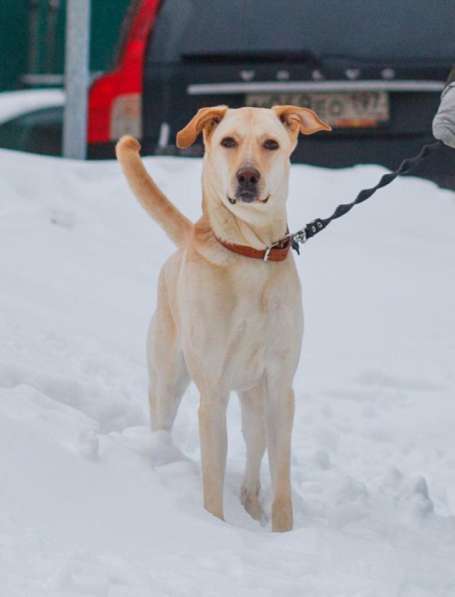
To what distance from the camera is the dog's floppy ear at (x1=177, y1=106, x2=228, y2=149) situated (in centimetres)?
397

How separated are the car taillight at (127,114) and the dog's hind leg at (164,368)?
3828 mm

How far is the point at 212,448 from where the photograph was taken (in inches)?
162

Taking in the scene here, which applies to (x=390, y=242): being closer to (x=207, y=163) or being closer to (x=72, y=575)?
(x=207, y=163)

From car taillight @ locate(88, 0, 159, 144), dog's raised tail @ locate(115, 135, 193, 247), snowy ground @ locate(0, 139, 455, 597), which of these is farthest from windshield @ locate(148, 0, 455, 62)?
dog's raised tail @ locate(115, 135, 193, 247)

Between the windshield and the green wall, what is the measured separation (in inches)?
189

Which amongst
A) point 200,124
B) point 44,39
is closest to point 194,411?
point 200,124

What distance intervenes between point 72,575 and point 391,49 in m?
5.27

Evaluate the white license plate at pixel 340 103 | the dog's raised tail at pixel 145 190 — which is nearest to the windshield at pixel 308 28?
the white license plate at pixel 340 103

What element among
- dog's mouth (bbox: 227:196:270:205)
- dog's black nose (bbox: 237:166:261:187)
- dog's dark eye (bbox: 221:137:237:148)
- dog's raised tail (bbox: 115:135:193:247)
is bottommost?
dog's raised tail (bbox: 115:135:193:247)

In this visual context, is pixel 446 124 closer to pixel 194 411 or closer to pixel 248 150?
pixel 248 150

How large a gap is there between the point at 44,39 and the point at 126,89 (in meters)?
5.06

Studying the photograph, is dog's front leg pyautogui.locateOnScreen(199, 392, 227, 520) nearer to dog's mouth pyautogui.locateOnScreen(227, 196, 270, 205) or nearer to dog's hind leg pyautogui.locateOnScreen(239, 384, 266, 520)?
dog's hind leg pyautogui.locateOnScreen(239, 384, 266, 520)

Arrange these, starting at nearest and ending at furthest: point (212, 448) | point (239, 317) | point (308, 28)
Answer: point (239, 317) → point (212, 448) → point (308, 28)

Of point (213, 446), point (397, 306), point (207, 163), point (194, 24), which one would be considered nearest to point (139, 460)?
point (213, 446)
